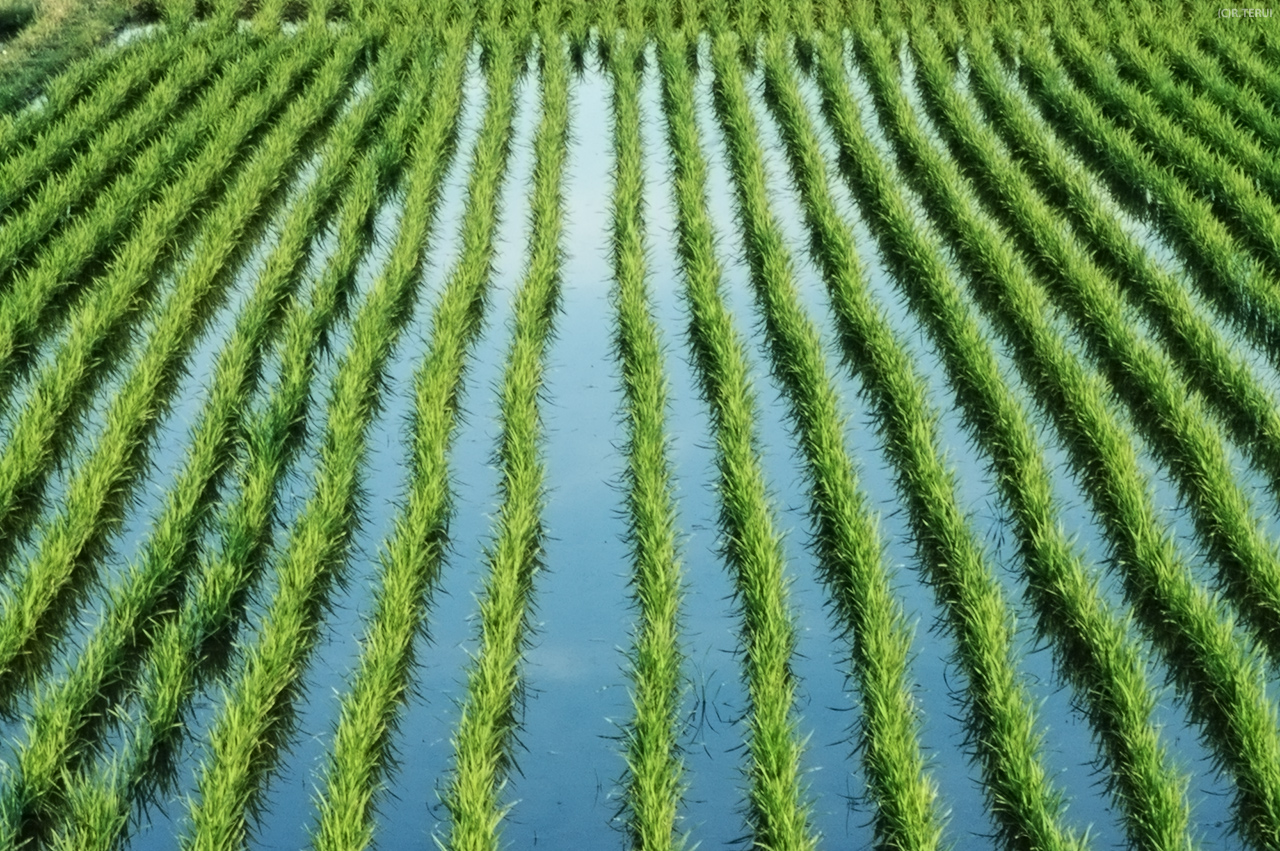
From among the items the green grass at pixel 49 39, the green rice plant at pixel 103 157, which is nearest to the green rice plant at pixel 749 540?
the green rice plant at pixel 103 157

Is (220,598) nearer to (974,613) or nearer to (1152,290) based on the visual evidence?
(974,613)

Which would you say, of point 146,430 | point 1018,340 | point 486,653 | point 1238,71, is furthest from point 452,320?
point 1238,71

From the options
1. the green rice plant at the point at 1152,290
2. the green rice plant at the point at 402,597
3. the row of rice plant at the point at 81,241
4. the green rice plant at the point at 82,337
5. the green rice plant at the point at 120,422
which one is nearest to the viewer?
the green rice plant at the point at 402,597

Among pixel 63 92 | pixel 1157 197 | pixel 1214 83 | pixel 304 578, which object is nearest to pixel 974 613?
pixel 304 578

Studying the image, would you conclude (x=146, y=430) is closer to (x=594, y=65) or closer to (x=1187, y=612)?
(x=1187, y=612)

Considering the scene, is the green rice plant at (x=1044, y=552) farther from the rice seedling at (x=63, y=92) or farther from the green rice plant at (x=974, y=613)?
the rice seedling at (x=63, y=92)

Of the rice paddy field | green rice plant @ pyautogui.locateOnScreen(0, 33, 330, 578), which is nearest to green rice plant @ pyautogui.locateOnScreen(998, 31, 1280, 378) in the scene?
the rice paddy field
